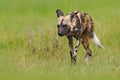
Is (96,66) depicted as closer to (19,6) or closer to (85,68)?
(85,68)

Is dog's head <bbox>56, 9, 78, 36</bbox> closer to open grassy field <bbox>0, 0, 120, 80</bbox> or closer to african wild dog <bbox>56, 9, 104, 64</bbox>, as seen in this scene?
african wild dog <bbox>56, 9, 104, 64</bbox>

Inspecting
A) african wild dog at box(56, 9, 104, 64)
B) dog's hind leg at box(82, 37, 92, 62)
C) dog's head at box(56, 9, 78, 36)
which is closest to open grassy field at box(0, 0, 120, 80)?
dog's hind leg at box(82, 37, 92, 62)

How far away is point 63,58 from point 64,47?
0.85 meters

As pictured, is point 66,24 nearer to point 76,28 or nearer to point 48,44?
point 76,28

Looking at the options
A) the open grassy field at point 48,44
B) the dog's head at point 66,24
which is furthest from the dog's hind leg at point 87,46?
the dog's head at point 66,24

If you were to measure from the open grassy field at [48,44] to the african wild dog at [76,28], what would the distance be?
26 centimetres

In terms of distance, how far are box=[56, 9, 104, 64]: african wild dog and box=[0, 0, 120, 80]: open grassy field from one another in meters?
0.26

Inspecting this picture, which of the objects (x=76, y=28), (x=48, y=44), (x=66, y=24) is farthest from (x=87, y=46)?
(x=48, y=44)

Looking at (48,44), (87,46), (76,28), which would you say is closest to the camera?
(76,28)

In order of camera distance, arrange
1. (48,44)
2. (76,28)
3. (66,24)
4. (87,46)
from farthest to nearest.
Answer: (48,44)
(87,46)
(76,28)
(66,24)

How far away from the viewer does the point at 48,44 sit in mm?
13617

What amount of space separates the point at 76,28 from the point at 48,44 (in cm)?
160

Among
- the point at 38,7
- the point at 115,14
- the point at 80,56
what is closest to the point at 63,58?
the point at 80,56

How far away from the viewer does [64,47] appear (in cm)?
1349
